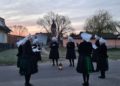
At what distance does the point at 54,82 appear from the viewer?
15.2 metres

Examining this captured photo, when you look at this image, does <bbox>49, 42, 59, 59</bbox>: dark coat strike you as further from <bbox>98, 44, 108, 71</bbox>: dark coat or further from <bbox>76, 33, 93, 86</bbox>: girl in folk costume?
<bbox>76, 33, 93, 86</bbox>: girl in folk costume

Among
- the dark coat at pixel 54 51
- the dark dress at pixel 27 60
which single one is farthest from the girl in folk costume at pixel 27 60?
the dark coat at pixel 54 51

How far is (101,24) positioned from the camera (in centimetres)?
9819

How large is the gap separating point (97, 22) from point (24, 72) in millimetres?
85441

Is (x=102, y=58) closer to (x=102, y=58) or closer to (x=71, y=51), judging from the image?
(x=102, y=58)

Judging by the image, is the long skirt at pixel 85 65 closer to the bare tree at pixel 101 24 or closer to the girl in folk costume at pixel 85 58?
the girl in folk costume at pixel 85 58

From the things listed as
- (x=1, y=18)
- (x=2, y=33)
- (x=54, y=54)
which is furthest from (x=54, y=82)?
(x=1, y=18)

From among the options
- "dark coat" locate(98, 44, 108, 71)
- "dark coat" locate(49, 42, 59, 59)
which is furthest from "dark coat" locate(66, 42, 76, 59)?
"dark coat" locate(98, 44, 108, 71)

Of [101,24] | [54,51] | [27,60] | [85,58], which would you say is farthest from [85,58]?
[101,24]

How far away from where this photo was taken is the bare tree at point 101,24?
97.7 m

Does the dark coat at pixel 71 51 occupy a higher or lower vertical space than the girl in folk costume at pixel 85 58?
lower

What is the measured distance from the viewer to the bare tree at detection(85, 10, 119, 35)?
97688 millimetres

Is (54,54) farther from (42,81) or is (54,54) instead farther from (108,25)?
(108,25)

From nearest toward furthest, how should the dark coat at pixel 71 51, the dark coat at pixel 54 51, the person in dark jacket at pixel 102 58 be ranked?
the person in dark jacket at pixel 102 58, the dark coat at pixel 71 51, the dark coat at pixel 54 51
